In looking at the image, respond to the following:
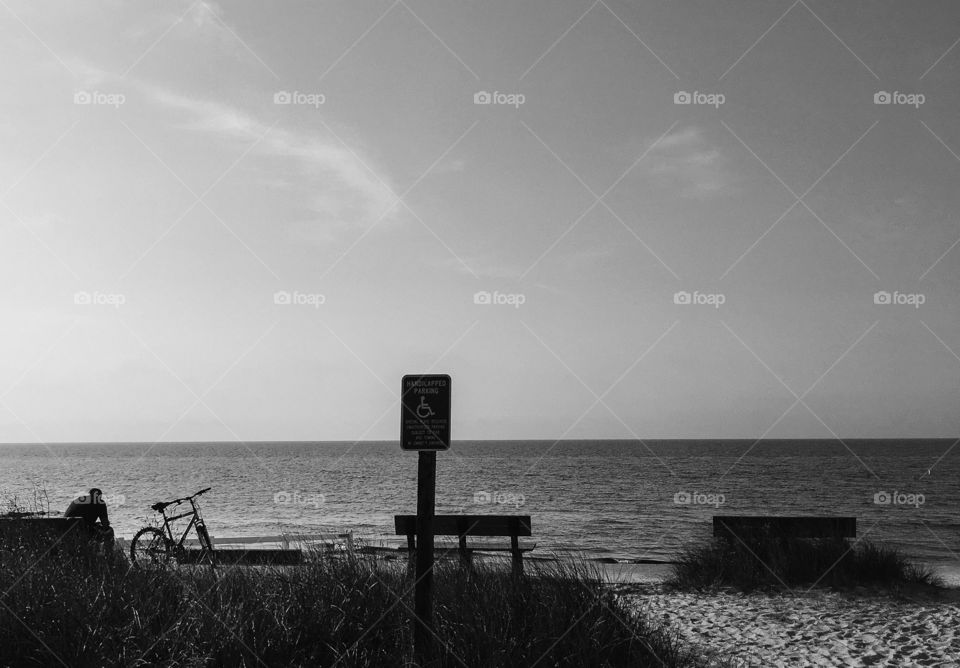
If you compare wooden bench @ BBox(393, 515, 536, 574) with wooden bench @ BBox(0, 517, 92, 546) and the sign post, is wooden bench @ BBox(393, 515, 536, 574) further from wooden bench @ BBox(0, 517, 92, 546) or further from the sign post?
the sign post

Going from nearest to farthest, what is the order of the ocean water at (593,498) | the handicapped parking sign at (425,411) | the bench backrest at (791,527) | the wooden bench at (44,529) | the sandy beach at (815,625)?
the handicapped parking sign at (425,411) → the sandy beach at (815,625) → the wooden bench at (44,529) → the bench backrest at (791,527) → the ocean water at (593,498)

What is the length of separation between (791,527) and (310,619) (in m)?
6.65

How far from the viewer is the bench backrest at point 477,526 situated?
9.81 metres

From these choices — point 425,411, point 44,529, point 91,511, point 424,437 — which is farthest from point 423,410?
point 91,511

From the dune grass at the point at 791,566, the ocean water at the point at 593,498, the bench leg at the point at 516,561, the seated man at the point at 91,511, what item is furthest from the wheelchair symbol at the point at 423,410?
the dune grass at the point at 791,566

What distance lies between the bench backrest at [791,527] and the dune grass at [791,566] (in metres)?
0.08

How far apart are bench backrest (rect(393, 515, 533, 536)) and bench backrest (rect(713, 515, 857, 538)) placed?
2.39m

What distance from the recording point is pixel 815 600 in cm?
845

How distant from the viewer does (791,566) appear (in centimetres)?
931

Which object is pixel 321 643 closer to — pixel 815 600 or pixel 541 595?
pixel 541 595

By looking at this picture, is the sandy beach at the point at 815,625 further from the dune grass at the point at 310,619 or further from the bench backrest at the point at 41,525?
the bench backrest at the point at 41,525

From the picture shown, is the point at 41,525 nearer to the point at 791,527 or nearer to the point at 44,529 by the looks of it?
the point at 44,529

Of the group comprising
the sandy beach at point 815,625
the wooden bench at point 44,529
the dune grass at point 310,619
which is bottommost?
the sandy beach at point 815,625

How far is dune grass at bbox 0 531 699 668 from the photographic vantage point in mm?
5059
